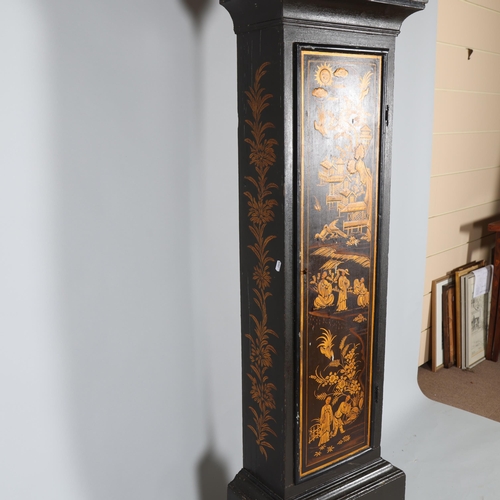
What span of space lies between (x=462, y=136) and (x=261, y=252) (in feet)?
7.05

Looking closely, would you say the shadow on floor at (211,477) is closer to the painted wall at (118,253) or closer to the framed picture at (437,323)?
the painted wall at (118,253)

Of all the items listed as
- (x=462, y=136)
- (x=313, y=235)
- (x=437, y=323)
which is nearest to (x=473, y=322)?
(x=437, y=323)

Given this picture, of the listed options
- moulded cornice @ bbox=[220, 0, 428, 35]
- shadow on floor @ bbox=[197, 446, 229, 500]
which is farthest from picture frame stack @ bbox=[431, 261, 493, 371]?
moulded cornice @ bbox=[220, 0, 428, 35]

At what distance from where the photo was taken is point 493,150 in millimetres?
3658

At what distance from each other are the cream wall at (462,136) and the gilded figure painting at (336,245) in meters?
1.60

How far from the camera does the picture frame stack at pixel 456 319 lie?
3336 mm

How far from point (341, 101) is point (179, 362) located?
0.94 metres

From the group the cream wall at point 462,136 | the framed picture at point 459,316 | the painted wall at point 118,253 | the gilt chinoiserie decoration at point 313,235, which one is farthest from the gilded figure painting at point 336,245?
the framed picture at point 459,316

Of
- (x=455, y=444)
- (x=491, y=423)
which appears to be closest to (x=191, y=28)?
(x=455, y=444)

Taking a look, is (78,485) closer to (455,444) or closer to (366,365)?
(366,365)

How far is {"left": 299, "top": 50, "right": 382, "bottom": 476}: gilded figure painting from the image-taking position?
154 centimetres

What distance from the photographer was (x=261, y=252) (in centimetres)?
163

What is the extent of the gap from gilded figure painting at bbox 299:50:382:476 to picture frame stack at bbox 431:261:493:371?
64.0 inches

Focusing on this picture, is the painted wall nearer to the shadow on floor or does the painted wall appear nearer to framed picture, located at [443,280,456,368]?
the shadow on floor
